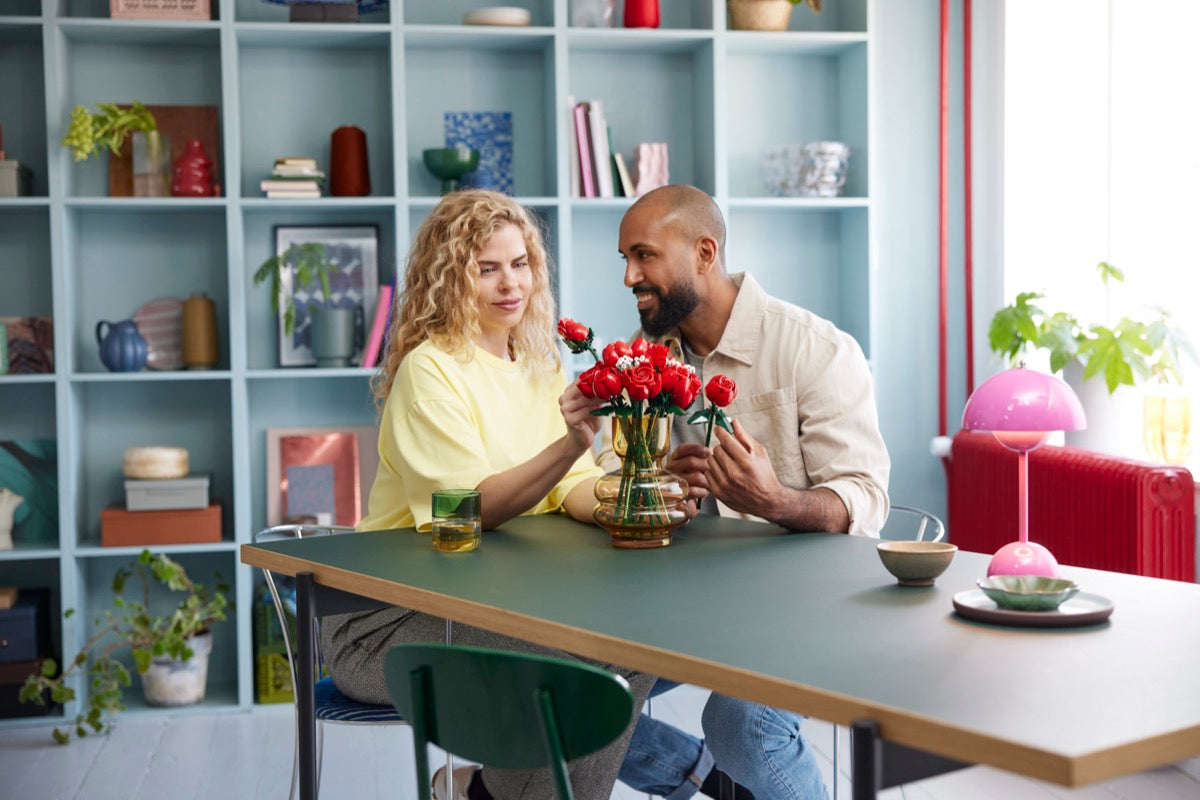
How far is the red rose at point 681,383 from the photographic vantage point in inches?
77.5

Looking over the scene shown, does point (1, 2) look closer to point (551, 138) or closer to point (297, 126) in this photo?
point (297, 126)

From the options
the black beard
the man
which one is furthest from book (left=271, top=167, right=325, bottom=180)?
the black beard

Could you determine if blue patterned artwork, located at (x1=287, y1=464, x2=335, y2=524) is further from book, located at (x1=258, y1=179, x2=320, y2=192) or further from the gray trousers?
the gray trousers

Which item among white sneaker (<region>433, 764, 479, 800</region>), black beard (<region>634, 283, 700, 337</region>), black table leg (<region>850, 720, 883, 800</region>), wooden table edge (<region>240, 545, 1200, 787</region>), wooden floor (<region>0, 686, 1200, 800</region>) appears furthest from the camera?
wooden floor (<region>0, 686, 1200, 800</region>)

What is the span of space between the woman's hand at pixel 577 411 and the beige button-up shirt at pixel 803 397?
53 cm

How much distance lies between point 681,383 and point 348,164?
7.80 ft

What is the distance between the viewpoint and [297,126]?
420 cm

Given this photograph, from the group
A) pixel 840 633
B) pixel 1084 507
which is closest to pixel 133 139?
pixel 1084 507

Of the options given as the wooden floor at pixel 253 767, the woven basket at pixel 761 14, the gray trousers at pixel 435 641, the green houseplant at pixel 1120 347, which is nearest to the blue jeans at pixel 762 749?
the gray trousers at pixel 435 641

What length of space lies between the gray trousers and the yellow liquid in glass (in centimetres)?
15

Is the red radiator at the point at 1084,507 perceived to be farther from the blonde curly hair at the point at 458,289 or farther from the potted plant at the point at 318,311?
the potted plant at the point at 318,311

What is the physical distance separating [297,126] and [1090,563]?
2807mm

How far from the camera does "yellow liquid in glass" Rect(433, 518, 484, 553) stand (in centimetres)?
202

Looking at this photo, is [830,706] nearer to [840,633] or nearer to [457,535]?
[840,633]
